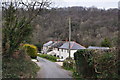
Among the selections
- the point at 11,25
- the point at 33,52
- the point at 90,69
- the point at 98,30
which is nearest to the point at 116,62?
the point at 90,69

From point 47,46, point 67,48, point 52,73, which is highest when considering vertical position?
point 67,48

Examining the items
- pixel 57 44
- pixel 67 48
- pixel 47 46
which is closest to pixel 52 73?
pixel 67 48

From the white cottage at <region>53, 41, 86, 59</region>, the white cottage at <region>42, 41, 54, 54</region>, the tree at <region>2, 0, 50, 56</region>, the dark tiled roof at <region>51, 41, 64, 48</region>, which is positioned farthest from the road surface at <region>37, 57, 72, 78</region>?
the white cottage at <region>42, 41, 54, 54</region>

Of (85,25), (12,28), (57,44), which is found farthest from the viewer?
(57,44)

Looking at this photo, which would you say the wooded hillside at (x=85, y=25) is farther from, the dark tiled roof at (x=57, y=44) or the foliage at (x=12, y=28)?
the foliage at (x=12, y=28)

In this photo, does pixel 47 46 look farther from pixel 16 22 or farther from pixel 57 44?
pixel 16 22

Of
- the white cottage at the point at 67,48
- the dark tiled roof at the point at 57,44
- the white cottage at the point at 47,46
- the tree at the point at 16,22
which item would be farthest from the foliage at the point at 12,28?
the white cottage at the point at 47,46

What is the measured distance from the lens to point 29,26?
11.2 metres

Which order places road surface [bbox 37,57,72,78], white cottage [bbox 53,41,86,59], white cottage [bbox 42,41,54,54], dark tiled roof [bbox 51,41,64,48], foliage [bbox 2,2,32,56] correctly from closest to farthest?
foliage [bbox 2,2,32,56]
road surface [bbox 37,57,72,78]
white cottage [bbox 53,41,86,59]
dark tiled roof [bbox 51,41,64,48]
white cottage [bbox 42,41,54,54]

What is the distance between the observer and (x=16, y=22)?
1030cm

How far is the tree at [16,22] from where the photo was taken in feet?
32.9

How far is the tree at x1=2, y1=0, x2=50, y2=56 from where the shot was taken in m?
10.0

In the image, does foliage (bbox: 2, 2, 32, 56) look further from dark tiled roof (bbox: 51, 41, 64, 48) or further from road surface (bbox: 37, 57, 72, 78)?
dark tiled roof (bbox: 51, 41, 64, 48)

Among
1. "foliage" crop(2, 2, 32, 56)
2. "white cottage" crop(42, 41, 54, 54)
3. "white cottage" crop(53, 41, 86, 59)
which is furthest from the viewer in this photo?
"white cottage" crop(42, 41, 54, 54)
